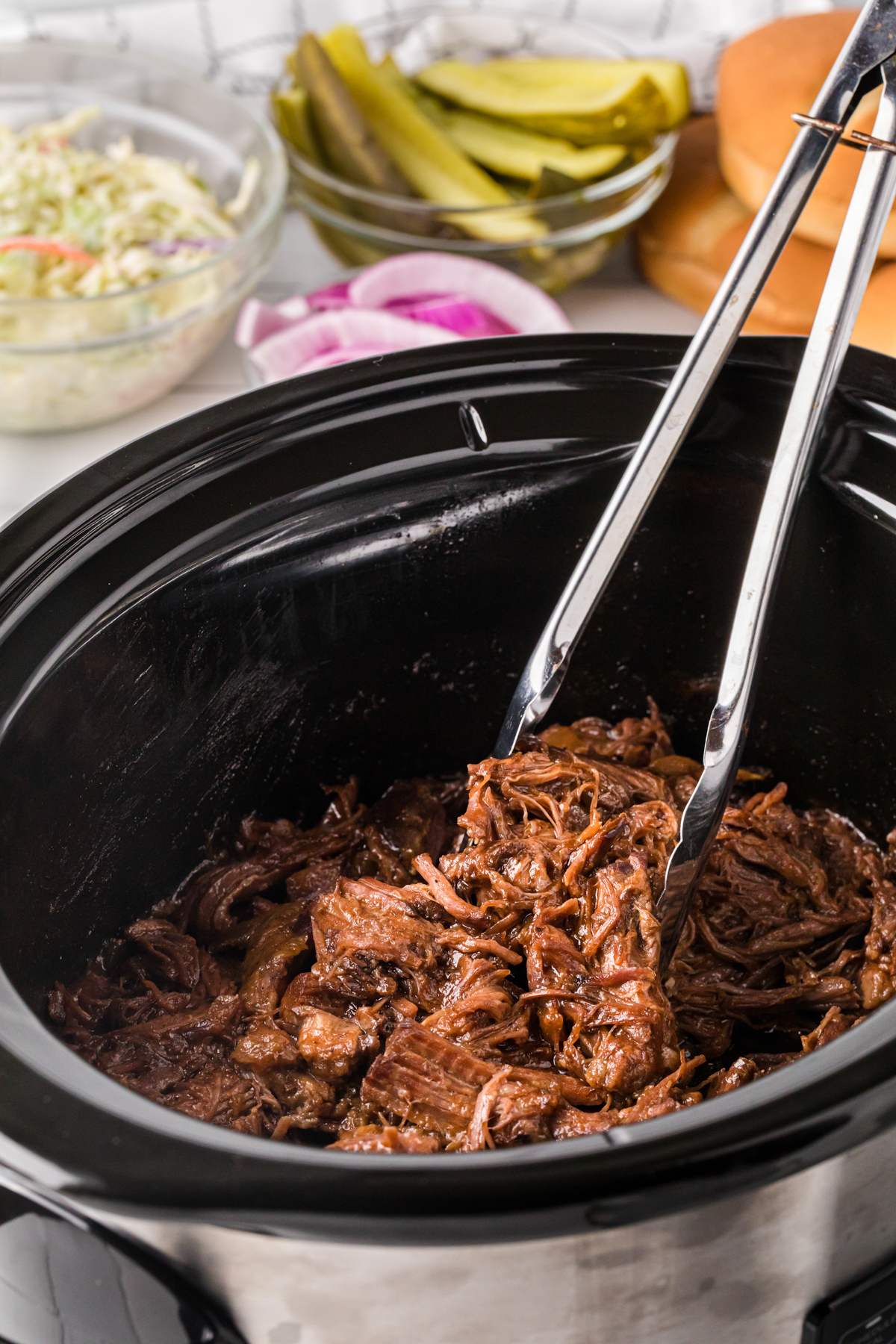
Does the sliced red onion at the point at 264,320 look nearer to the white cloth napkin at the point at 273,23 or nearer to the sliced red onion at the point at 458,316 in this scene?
the sliced red onion at the point at 458,316

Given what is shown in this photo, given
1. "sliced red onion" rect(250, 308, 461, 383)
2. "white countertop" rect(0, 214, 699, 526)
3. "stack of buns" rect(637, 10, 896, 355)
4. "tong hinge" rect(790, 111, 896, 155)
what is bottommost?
"white countertop" rect(0, 214, 699, 526)

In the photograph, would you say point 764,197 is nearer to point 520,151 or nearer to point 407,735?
point 520,151

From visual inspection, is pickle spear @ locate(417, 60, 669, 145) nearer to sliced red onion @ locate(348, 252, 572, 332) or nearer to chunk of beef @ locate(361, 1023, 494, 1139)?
sliced red onion @ locate(348, 252, 572, 332)

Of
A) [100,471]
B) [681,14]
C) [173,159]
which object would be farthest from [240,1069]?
[681,14]

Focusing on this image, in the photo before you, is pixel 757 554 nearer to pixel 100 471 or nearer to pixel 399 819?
pixel 399 819

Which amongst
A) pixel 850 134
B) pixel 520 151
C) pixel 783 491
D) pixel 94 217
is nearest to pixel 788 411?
pixel 783 491

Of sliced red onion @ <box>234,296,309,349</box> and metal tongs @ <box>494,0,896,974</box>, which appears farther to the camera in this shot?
sliced red onion @ <box>234,296,309,349</box>

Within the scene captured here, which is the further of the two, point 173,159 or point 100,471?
point 173,159

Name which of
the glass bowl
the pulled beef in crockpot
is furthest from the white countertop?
the pulled beef in crockpot

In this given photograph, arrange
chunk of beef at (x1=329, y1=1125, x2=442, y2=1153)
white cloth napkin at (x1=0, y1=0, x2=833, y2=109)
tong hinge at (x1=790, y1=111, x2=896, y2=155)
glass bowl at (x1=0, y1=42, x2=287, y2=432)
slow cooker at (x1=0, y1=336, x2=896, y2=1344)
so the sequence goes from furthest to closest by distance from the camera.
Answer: white cloth napkin at (x1=0, y1=0, x2=833, y2=109)
glass bowl at (x1=0, y1=42, x2=287, y2=432)
tong hinge at (x1=790, y1=111, x2=896, y2=155)
chunk of beef at (x1=329, y1=1125, x2=442, y2=1153)
slow cooker at (x1=0, y1=336, x2=896, y2=1344)
